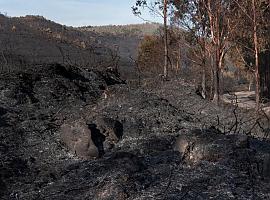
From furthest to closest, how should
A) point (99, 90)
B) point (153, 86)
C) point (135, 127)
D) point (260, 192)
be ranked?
point (153, 86) → point (99, 90) → point (135, 127) → point (260, 192)

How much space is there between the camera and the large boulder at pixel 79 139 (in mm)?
7496

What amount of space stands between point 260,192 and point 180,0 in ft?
60.4

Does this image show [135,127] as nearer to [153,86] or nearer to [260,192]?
[260,192]

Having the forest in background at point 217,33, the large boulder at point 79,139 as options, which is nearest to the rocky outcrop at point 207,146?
the large boulder at point 79,139

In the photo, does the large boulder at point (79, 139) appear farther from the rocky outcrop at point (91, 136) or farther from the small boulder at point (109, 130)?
the small boulder at point (109, 130)

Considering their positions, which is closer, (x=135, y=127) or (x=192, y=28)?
(x=135, y=127)

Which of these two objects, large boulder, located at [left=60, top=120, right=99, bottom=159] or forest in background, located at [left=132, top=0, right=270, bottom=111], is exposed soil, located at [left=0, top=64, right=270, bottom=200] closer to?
large boulder, located at [left=60, top=120, right=99, bottom=159]

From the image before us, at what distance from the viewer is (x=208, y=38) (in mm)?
22906

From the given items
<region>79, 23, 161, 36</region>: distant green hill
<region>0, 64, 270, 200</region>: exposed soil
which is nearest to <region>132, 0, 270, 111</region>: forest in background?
<region>0, 64, 270, 200</region>: exposed soil

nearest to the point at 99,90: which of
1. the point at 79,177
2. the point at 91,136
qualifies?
the point at 91,136

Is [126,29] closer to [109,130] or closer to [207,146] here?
[109,130]

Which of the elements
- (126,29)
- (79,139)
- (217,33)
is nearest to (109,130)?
(79,139)

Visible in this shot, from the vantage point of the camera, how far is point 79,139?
7641 millimetres

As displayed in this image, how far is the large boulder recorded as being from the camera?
24.6 ft
